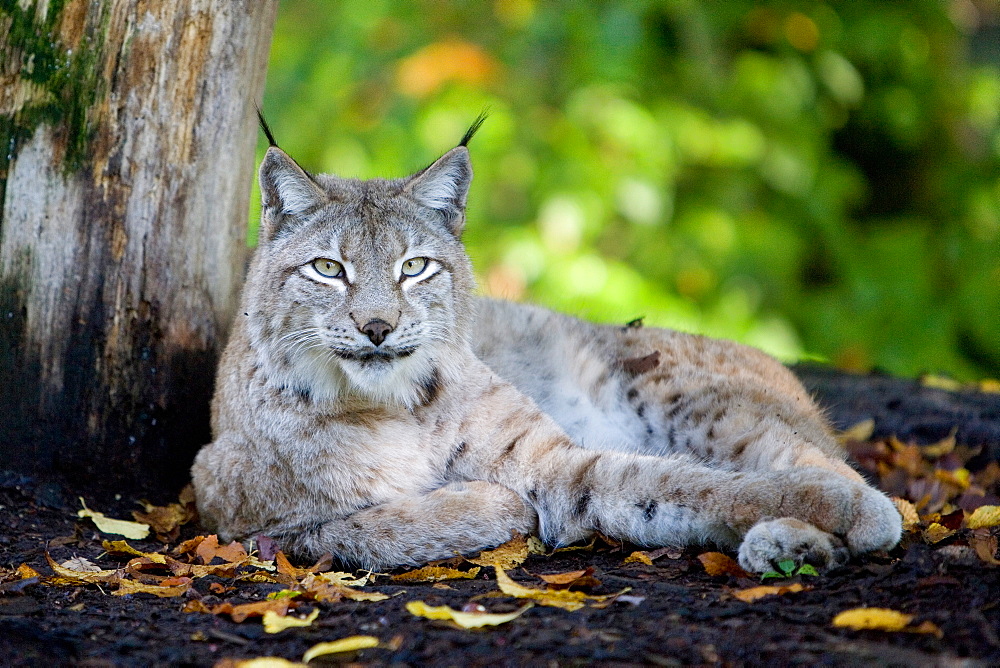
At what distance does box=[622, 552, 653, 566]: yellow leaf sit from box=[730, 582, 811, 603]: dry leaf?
1.64 ft

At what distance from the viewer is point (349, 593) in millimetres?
3064

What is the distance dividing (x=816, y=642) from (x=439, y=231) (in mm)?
2128

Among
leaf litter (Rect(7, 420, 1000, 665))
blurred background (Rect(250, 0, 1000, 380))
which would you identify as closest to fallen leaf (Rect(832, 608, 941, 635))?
leaf litter (Rect(7, 420, 1000, 665))

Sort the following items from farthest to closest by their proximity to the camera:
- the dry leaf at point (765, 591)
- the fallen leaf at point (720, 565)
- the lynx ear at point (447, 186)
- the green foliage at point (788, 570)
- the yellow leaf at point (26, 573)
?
the lynx ear at point (447, 186), the yellow leaf at point (26, 573), the fallen leaf at point (720, 565), the green foliage at point (788, 570), the dry leaf at point (765, 591)

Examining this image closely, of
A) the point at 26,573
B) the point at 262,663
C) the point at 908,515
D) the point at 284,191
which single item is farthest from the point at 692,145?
the point at 262,663

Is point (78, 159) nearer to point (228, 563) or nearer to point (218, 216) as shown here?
point (218, 216)

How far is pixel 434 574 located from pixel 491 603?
20.5 inches

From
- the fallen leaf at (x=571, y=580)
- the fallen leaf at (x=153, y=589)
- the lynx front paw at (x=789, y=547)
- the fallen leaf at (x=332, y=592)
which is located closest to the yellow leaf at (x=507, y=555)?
the fallen leaf at (x=571, y=580)

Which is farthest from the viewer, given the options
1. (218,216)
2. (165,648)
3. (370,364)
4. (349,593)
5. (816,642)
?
(218,216)

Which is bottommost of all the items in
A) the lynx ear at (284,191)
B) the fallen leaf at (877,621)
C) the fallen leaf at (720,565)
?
the fallen leaf at (720,565)

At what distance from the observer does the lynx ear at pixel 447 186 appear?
385 cm

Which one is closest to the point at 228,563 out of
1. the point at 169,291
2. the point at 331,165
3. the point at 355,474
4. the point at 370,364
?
the point at 355,474

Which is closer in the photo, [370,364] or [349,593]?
[349,593]

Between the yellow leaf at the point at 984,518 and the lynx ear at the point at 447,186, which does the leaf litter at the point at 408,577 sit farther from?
the lynx ear at the point at 447,186
